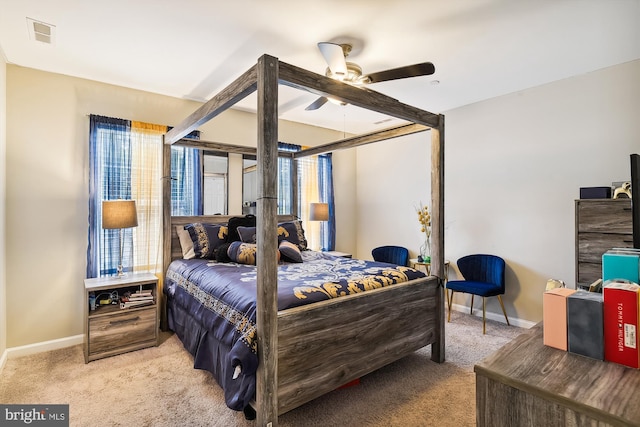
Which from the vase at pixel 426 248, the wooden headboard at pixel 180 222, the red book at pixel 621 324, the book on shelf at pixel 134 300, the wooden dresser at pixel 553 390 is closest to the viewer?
the wooden dresser at pixel 553 390

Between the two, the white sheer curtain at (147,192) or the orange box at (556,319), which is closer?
the orange box at (556,319)

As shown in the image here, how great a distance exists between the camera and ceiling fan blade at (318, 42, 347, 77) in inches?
89.0

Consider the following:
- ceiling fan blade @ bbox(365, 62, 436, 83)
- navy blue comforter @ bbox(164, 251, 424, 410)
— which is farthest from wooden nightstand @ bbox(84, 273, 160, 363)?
ceiling fan blade @ bbox(365, 62, 436, 83)

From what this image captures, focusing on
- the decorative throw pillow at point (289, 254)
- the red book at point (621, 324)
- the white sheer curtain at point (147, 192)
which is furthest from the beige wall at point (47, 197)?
the red book at point (621, 324)

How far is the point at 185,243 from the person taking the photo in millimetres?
3477

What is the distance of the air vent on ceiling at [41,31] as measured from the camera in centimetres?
227

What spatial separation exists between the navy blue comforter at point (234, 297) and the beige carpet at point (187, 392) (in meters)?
0.20

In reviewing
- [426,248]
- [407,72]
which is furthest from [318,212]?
[407,72]

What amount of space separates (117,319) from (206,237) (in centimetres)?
109

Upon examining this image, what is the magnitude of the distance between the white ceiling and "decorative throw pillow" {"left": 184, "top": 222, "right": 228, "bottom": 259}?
1.55 m

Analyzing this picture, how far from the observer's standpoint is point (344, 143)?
364cm

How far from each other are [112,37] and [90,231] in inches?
73.3

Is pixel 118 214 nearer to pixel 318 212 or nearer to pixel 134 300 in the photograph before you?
pixel 134 300

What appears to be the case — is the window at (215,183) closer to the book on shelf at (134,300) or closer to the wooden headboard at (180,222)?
the wooden headboard at (180,222)
